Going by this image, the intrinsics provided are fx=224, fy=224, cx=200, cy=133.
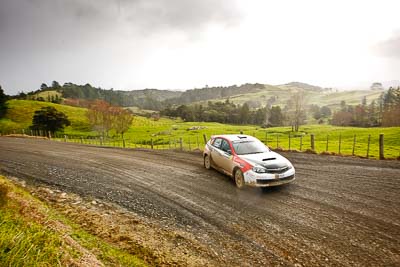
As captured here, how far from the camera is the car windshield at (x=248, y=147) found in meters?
9.32

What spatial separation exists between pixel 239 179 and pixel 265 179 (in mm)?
1096

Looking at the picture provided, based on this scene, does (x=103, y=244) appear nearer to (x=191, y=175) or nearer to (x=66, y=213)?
(x=66, y=213)

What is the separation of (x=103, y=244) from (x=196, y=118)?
106519mm

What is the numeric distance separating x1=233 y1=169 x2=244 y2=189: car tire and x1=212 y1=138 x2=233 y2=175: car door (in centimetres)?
44

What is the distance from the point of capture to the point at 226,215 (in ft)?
20.5

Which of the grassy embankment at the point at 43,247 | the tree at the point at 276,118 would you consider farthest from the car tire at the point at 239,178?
the tree at the point at 276,118

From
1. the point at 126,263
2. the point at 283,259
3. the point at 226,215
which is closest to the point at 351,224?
the point at 283,259

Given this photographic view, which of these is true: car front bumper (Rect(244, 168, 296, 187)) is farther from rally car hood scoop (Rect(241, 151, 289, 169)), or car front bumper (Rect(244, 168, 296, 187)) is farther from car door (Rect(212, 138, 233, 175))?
car door (Rect(212, 138, 233, 175))

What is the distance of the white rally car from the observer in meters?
7.92

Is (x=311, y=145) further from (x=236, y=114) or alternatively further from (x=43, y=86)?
(x=43, y=86)

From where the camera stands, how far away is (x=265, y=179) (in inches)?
308

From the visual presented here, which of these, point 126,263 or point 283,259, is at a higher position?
point 126,263

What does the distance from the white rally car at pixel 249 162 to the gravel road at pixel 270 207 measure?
1.48 ft

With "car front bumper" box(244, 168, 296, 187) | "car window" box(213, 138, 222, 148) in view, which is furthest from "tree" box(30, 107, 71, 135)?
"car front bumper" box(244, 168, 296, 187)
